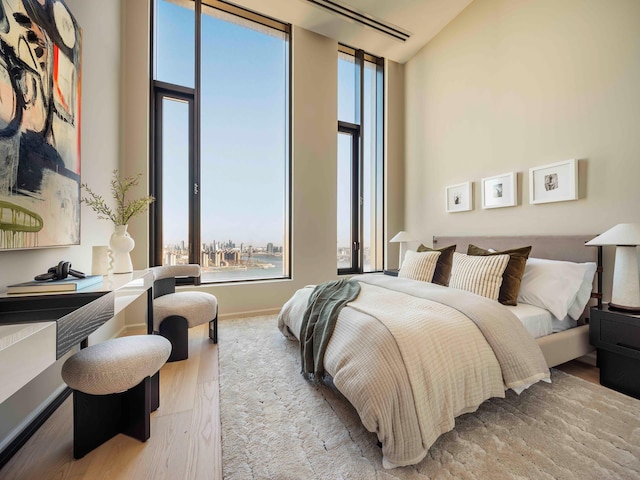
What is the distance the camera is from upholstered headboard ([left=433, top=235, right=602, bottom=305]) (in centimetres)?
210

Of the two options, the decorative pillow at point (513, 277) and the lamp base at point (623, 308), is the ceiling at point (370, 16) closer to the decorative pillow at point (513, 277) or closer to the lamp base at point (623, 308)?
the decorative pillow at point (513, 277)

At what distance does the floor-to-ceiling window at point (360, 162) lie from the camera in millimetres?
4074

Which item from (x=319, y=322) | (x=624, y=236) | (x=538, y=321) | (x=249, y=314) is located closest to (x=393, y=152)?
(x=624, y=236)

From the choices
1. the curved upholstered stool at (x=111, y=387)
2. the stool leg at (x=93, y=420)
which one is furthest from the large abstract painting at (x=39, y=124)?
the stool leg at (x=93, y=420)

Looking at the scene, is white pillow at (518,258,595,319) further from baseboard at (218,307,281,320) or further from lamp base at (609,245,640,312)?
baseboard at (218,307,281,320)

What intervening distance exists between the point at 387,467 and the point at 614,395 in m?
1.66

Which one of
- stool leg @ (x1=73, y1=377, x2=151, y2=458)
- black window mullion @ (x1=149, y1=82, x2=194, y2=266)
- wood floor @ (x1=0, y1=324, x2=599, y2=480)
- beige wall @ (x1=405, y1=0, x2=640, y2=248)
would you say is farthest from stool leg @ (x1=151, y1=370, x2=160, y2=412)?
beige wall @ (x1=405, y1=0, x2=640, y2=248)

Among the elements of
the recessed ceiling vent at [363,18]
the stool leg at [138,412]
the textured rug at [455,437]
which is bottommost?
the textured rug at [455,437]

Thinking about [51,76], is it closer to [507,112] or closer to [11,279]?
[11,279]

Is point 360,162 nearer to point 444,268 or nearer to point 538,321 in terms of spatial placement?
point 444,268

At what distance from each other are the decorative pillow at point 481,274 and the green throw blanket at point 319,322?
91cm

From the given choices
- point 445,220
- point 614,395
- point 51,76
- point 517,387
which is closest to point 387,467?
point 517,387

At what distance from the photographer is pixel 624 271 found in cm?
183

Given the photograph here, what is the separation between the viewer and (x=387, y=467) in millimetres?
1143
